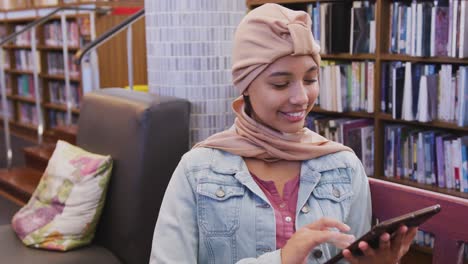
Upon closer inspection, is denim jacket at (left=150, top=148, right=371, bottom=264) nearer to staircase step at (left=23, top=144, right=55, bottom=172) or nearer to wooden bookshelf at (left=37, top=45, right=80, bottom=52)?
staircase step at (left=23, top=144, right=55, bottom=172)

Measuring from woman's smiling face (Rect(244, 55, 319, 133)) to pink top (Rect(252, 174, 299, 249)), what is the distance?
0.13 meters

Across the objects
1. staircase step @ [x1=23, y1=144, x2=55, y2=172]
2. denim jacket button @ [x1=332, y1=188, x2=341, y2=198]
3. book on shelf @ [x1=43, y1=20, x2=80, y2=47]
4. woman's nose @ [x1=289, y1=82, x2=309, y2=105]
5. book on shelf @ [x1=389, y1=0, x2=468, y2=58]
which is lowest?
staircase step @ [x1=23, y1=144, x2=55, y2=172]

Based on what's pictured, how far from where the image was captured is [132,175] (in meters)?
2.06

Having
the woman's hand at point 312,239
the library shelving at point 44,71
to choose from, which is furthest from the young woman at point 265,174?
the library shelving at point 44,71

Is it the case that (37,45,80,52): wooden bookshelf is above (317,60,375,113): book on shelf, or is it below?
above

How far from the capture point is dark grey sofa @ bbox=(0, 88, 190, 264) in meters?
2.05

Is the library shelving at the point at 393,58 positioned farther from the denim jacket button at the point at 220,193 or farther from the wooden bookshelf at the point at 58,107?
the wooden bookshelf at the point at 58,107

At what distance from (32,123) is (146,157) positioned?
16.1 feet

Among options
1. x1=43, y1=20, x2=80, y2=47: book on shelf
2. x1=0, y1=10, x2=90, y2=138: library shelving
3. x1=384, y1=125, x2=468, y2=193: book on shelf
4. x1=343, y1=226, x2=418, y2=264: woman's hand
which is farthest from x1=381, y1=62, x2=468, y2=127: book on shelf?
x1=43, y1=20, x2=80, y2=47: book on shelf

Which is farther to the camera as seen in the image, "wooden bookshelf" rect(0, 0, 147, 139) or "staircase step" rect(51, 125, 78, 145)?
"wooden bookshelf" rect(0, 0, 147, 139)

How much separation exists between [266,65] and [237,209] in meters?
0.33

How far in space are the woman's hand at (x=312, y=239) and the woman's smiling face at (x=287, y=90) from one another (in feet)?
0.84

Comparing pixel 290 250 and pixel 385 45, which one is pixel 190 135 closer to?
pixel 385 45

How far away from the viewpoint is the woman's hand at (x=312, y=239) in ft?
3.21
